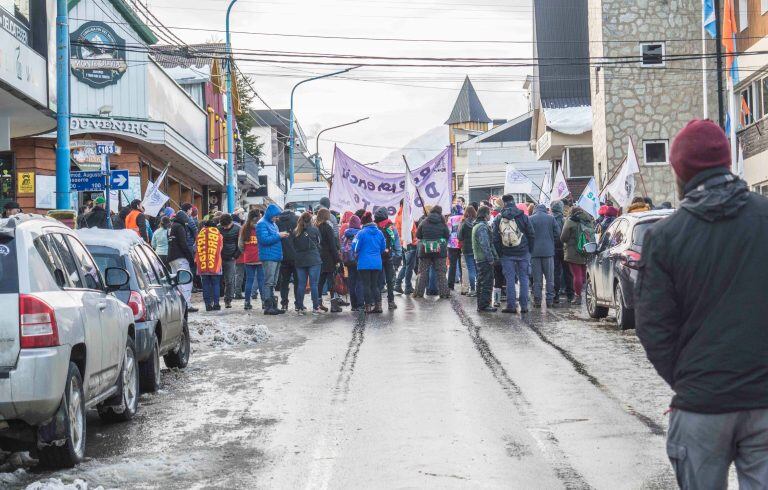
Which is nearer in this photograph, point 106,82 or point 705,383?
point 705,383

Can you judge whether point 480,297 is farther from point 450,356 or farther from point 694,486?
point 694,486

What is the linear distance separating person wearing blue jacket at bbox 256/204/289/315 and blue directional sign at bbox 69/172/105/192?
2868 mm

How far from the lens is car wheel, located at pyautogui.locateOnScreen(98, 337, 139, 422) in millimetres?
9047

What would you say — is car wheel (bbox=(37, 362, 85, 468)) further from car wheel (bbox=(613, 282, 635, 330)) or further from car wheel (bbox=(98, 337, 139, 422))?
car wheel (bbox=(613, 282, 635, 330))

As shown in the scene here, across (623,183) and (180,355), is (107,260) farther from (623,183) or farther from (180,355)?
(623,183)

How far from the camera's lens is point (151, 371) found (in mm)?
10688

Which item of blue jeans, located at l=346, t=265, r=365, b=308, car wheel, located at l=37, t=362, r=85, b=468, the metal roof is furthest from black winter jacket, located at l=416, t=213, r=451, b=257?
the metal roof

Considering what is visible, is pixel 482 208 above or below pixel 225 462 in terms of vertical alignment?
above

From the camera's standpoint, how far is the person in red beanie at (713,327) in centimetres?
381

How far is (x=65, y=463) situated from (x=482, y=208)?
12587 mm

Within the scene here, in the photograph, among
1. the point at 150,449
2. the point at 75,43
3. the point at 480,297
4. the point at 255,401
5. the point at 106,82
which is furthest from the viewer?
the point at 106,82

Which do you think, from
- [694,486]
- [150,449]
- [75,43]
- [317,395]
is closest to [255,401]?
[317,395]

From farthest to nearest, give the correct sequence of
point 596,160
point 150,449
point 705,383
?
point 596,160 → point 150,449 → point 705,383

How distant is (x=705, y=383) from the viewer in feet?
12.5
